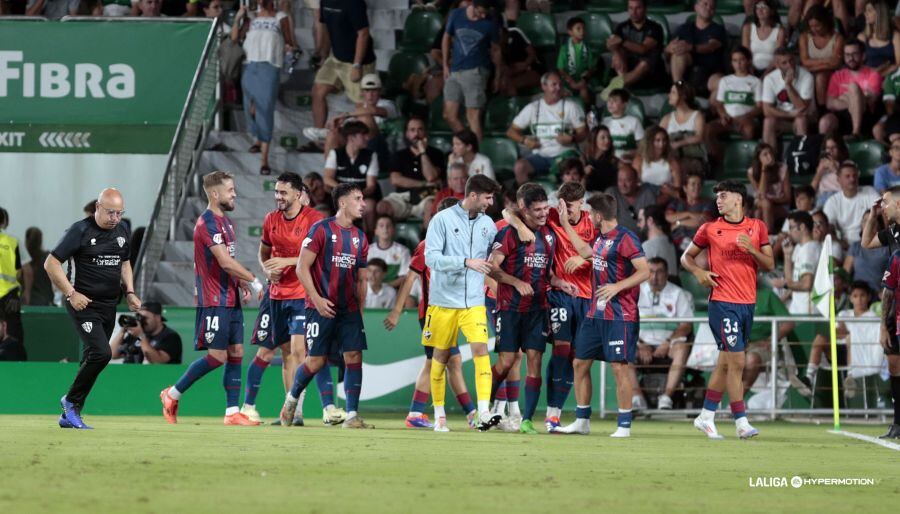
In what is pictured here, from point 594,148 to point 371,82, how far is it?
12.5ft

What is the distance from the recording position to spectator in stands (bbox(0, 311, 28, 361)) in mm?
17688

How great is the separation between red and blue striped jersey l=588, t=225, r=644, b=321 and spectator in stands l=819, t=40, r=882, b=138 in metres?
8.72

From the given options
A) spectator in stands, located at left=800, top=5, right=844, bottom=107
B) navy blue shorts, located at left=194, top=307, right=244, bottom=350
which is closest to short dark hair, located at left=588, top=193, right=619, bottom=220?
navy blue shorts, located at left=194, top=307, right=244, bottom=350

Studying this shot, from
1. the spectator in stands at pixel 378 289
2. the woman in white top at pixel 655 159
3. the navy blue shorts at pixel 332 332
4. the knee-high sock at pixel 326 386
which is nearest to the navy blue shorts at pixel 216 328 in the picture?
the knee-high sock at pixel 326 386

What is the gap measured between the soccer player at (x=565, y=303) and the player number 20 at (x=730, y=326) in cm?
144

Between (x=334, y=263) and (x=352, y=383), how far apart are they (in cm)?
114

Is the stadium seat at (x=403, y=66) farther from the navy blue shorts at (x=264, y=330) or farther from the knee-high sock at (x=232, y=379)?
the knee-high sock at (x=232, y=379)

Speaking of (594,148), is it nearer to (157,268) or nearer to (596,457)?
(157,268)

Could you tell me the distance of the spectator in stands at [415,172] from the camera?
20.1 m

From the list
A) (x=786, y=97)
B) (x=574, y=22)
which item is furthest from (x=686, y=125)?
(x=574, y=22)

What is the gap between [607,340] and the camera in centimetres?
1253

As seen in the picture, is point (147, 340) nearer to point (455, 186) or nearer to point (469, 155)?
point (455, 186)

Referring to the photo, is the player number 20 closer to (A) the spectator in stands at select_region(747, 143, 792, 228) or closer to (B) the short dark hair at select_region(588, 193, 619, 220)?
(B) the short dark hair at select_region(588, 193, 619, 220)

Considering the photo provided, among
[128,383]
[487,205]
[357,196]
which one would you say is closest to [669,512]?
[487,205]
